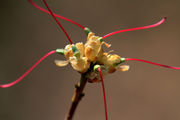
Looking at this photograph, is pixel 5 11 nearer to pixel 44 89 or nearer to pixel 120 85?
pixel 44 89

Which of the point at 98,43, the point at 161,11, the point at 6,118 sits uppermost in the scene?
the point at 161,11

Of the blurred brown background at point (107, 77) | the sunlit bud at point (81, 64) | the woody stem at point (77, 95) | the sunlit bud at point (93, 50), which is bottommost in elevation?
the woody stem at point (77, 95)

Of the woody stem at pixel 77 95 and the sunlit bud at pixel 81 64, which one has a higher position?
the sunlit bud at pixel 81 64

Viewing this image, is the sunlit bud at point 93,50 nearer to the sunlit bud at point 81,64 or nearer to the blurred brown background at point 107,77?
the sunlit bud at point 81,64

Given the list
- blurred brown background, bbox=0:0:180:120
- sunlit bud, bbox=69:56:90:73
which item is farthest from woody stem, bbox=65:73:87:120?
blurred brown background, bbox=0:0:180:120

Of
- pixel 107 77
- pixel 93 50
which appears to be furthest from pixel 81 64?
pixel 107 77

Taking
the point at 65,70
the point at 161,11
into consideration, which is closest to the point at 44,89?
the point at 65,70

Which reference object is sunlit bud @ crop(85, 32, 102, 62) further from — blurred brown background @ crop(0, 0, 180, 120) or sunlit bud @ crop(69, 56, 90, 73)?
blurred brown background @ crop(0, 0, 180, 120)

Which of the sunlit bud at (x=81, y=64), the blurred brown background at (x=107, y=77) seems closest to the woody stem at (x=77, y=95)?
the sunlit bud at (x=81, y=64)
